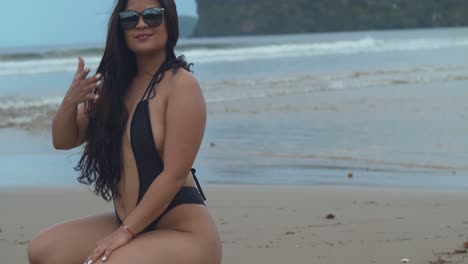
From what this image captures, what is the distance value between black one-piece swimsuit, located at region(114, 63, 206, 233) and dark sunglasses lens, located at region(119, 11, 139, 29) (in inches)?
9.8

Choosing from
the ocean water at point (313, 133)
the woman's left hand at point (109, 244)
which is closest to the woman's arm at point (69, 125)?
the woman's left hand at point (109, 244)

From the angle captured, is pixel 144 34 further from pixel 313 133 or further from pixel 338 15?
pixel 338 15

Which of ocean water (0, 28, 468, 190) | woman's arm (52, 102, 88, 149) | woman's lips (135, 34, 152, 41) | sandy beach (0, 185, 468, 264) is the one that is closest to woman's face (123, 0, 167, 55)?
woman's lips (135, 34, 152, 41)

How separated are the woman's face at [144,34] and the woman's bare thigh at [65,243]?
0.73 meters

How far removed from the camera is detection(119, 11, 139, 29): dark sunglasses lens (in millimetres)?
3268

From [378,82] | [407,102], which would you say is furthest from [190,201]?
[378,82]

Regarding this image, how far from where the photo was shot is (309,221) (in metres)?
6.10

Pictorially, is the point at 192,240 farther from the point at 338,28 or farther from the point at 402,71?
the point at 338,28

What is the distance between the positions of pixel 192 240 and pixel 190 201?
0.17 m

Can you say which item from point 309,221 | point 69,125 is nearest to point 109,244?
point 69,125

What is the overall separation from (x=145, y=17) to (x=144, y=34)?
0.07 m

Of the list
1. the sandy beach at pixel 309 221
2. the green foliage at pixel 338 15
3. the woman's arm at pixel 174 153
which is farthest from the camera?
the green foliage at pixel 338 15

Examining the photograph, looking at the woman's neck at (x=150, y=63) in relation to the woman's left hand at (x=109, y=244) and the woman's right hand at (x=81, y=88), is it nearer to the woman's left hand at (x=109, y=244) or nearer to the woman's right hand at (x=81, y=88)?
the woman's right hand at (x=81, y=88)

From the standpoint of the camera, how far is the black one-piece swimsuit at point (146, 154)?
10.4ft
